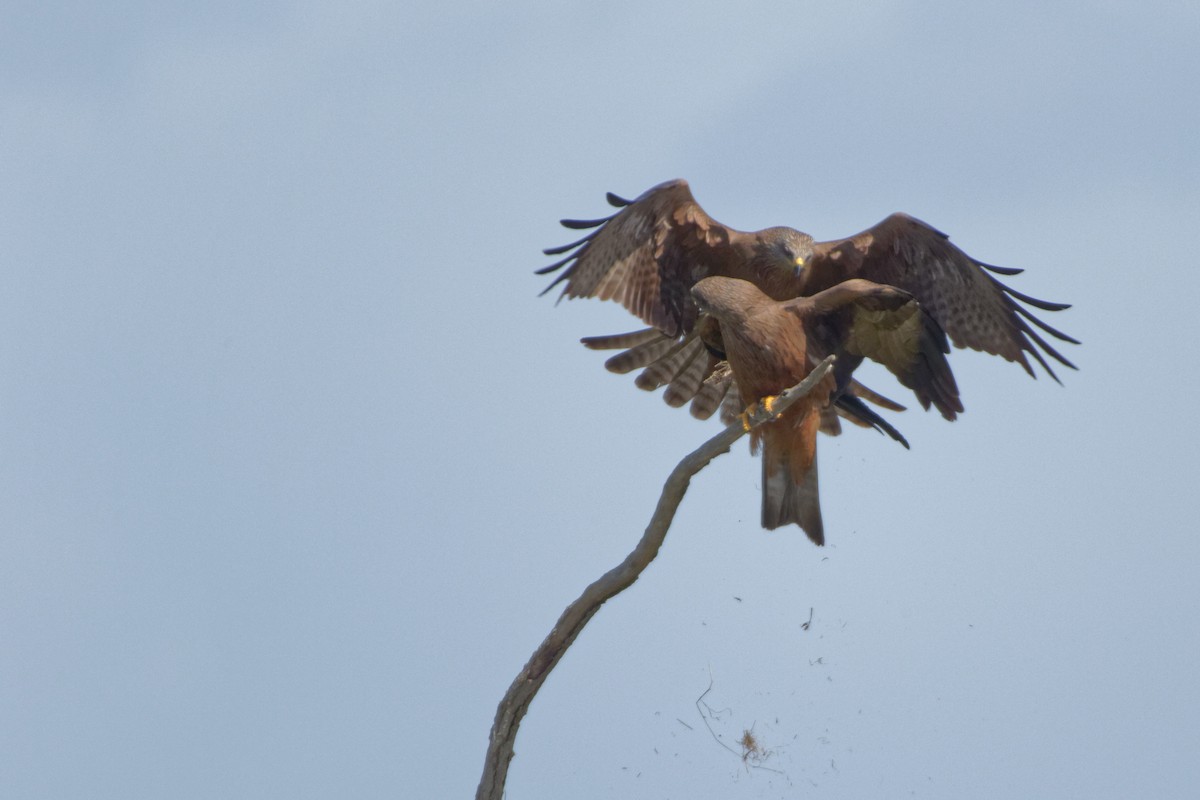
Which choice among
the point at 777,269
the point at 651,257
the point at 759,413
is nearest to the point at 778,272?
the point at 777,269

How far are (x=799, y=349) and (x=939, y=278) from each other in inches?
70.1

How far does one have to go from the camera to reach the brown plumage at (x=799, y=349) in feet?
25.5

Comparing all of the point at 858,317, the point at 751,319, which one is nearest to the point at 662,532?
the point at 751,319

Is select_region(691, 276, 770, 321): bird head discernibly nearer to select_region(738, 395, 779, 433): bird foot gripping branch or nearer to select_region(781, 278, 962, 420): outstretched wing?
select_region(781, 278, 962, 420): outstretched wing

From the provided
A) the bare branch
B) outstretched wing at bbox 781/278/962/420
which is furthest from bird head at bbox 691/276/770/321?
the bare branch

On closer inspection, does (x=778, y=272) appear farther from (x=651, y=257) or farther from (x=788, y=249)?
(x=651, y=257)

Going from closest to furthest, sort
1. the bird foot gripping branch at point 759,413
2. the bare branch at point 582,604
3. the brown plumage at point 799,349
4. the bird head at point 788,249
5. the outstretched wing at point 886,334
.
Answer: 1. the bare branch at point 582,604
2. the bird foot gripping branch at point 759,413
3. the brown plumage at point 799,349
4. the outstretched wing at point 886,334
5. the bird head at point 788,249

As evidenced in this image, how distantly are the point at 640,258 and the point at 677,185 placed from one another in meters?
0.48

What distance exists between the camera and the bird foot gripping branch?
719 cm

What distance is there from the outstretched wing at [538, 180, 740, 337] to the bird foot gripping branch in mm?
1700

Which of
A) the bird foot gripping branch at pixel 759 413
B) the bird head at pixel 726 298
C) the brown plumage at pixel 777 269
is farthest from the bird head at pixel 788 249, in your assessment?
the bird foot gripping branch at pixel 759 413

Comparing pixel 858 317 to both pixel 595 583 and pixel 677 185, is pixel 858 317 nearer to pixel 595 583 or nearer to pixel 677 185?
pixel 677 185

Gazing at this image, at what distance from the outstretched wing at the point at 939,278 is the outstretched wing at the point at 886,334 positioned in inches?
15.6

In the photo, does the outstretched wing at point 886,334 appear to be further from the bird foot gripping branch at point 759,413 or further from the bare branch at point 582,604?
the bare branch at point 582,604
